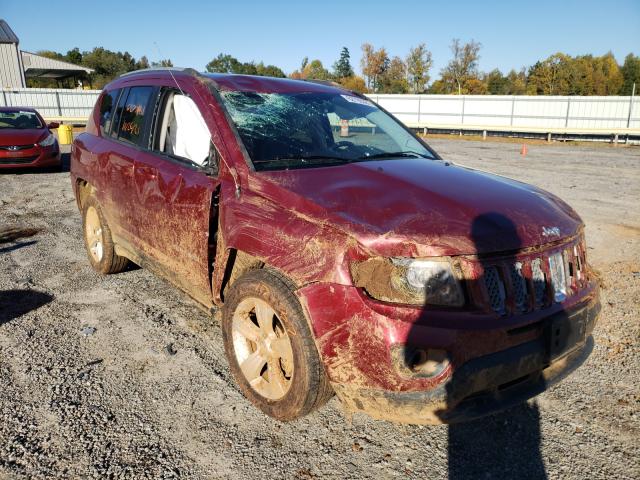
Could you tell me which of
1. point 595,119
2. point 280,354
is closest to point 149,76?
point 280,354

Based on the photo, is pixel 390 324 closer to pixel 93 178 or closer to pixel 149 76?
pixel 149 76

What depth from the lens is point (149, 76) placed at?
4254mm

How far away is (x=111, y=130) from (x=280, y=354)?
3.09m

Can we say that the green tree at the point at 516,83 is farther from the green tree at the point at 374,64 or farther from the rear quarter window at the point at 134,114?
the rear quarter window at the point at 134,114

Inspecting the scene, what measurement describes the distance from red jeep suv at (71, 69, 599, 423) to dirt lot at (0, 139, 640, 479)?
30 centimetres

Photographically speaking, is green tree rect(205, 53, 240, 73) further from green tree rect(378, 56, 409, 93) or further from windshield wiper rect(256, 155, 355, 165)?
windshield wiper rect(256, 155, 355, 165)

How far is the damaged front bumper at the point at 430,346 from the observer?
7.36 feet

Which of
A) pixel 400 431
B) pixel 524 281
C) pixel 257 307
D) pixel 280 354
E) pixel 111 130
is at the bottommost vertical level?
pixel 400 431

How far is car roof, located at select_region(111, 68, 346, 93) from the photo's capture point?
363 centimetres

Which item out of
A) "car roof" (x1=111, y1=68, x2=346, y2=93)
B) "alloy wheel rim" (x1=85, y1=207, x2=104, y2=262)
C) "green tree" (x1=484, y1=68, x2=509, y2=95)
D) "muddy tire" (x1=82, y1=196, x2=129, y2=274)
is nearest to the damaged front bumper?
"car roof" (x1=111, y1=68, x2=346, y2=93)

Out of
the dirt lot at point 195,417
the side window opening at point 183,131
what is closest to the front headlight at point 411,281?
the dirt lot at point 195,417

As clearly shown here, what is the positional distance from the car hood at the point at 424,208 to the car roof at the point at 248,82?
3.32 ft

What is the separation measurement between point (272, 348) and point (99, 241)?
304 centimetres

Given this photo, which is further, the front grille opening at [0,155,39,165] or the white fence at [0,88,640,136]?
the white fence at [0,88,640,136]
